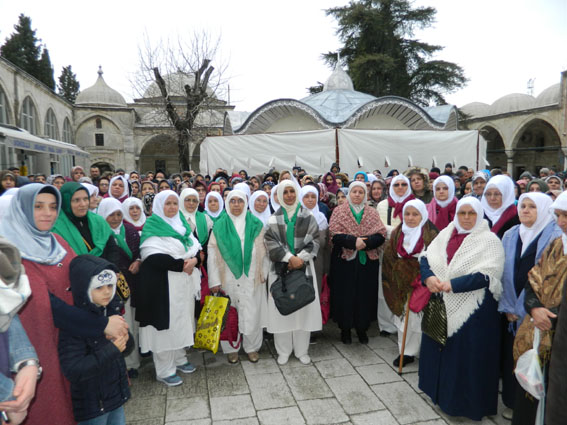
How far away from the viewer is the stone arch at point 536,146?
82.0ft

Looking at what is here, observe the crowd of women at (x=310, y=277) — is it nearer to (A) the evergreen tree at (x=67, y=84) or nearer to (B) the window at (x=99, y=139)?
(B) the window at (x=99, y=139)

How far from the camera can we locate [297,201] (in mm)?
3797

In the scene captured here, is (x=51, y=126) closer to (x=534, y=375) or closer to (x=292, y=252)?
(x=292, y=252)

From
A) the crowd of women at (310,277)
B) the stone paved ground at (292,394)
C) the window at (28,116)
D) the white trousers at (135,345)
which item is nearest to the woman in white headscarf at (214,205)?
the crowd of women at (310,277)

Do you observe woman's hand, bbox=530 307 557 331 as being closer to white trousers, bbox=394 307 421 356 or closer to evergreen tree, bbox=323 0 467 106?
white trousers, bbox=394 307 421 356

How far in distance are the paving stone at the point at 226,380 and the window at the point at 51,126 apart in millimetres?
22718

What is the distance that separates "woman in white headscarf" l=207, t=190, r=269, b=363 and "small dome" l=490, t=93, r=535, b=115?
29.9m

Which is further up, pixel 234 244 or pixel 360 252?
pixel 234 244

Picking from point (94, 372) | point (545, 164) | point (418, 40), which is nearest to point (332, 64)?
point (418, 40)

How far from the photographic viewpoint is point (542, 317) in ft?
6.87

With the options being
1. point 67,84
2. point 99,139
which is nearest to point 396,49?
point 99,139

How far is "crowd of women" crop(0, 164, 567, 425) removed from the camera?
1.90m

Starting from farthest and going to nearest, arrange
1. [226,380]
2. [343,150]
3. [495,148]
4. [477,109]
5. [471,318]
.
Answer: [477,109]
[495,148]
[343,150]
[226,380]
[471,318]

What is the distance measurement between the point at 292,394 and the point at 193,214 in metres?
2.08
